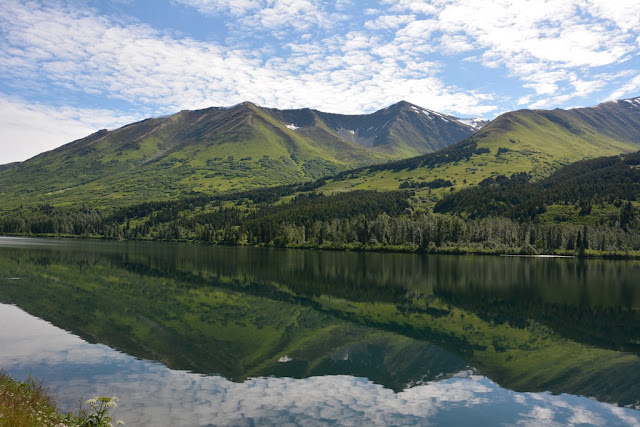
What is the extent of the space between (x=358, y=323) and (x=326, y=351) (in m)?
11.6

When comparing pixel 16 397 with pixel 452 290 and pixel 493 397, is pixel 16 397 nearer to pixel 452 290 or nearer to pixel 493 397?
pixel 493 397

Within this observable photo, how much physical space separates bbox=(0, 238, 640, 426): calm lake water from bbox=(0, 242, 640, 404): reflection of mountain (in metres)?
0.23

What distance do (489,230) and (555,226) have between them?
28031 millimetres

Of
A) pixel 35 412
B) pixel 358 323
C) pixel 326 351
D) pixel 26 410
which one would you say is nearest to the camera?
pixel 26 410

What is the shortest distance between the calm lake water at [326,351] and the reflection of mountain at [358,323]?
0.76ft

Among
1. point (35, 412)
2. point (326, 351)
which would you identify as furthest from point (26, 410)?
point (326, 351)

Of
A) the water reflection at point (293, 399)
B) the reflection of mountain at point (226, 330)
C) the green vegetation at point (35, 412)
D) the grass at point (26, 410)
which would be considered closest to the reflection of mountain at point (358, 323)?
the reflection of mountain at point (226, 330)

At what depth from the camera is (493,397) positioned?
1089 inches

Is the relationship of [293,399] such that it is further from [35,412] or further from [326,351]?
[35,412]

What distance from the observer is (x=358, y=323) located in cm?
4819

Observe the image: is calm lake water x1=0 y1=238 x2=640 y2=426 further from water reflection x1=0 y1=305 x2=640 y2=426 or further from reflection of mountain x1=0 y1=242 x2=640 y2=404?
reflection of mountain x1=0 y1=242 x2=640 y2=404

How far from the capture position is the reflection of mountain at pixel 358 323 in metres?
32.9

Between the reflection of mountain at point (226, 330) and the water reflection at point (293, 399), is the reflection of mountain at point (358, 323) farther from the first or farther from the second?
the water reflection at point (293, 399)

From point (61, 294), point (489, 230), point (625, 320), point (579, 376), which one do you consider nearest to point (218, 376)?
point (579, 376)
